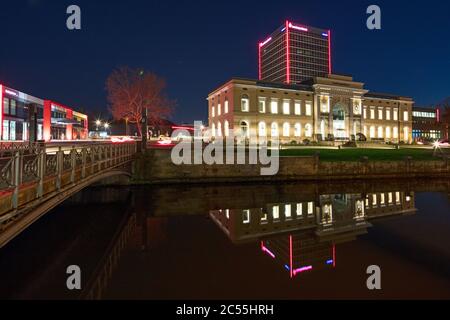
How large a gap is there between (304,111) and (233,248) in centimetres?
5730

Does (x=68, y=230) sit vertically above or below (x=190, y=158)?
below

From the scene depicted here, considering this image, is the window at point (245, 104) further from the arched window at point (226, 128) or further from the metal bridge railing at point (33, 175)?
the metal bridge railing at point (33, 175)

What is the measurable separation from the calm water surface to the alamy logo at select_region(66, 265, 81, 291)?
162 mm

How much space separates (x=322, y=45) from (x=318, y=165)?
103550mm

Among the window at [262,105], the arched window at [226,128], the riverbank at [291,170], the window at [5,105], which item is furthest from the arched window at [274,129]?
the window at [5,105]

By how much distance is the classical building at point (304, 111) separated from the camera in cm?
5850

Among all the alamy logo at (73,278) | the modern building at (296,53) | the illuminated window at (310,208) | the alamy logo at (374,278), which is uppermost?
the modern building at (296,53)

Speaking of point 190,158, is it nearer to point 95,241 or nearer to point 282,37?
point 95,241

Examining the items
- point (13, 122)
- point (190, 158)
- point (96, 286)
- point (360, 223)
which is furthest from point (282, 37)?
point (96, 286)

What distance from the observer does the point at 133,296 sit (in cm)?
770

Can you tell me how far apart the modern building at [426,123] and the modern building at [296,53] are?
110 ft

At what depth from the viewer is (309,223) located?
49.6ft

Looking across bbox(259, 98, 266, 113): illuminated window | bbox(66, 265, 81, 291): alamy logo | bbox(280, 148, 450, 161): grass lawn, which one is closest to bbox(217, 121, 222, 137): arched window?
bbox(259, 98, 266, 113): illuminated window
